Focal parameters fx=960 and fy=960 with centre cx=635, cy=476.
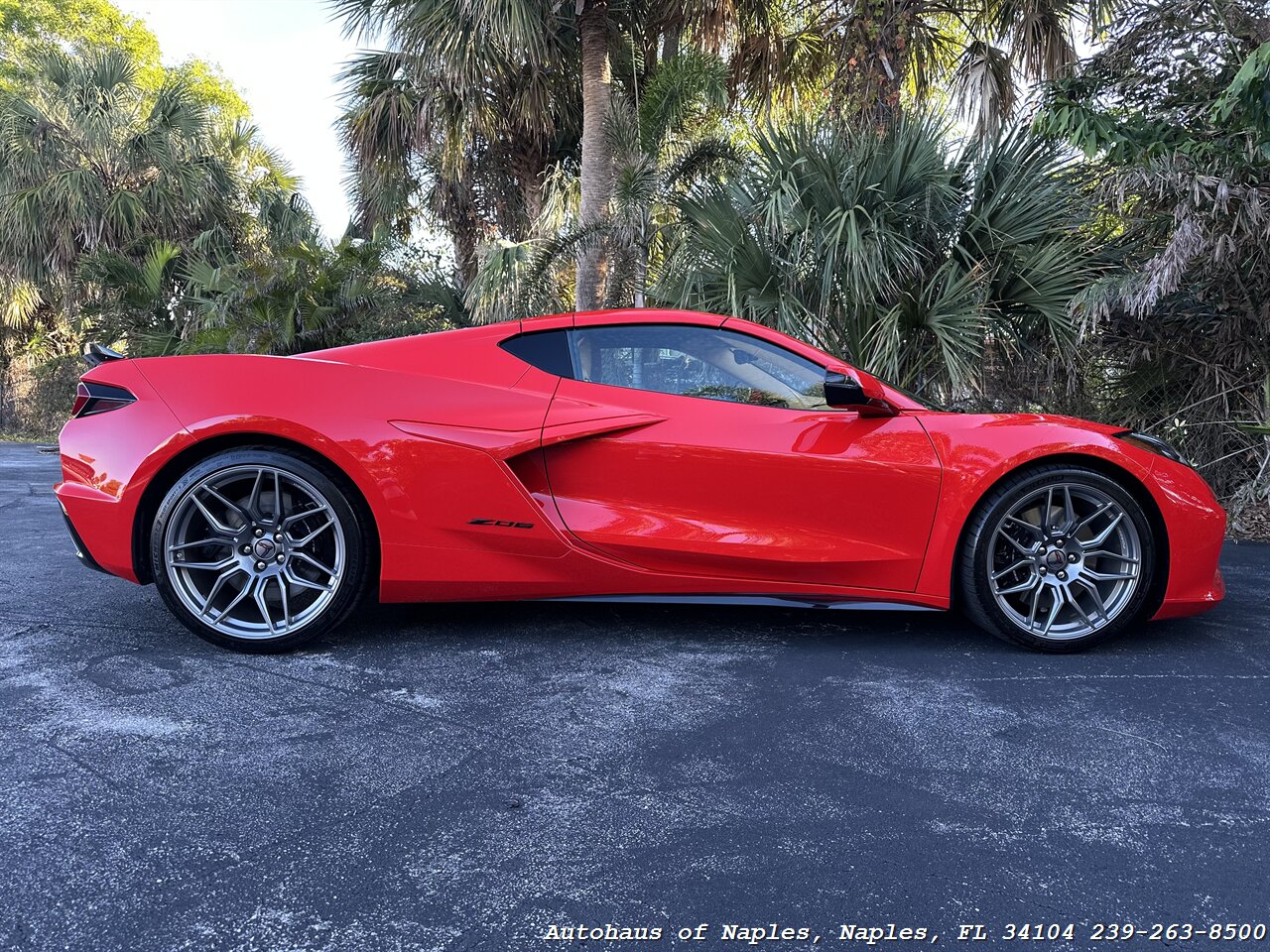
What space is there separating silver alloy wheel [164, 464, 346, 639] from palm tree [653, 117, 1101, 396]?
4.10 metres

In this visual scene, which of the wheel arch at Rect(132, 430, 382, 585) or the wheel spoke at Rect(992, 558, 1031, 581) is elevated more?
the wheel arch at Rect(132, 430, 382, 585)

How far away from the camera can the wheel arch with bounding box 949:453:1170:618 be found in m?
3.50

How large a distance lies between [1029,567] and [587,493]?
1.65 m

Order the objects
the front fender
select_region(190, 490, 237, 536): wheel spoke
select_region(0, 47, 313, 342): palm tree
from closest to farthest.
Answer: select_region(190, 490, 237, 536): wheel spoke, the front fender, select_region(0, 47, 313, 342): palm tree

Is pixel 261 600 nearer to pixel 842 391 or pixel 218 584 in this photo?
pixel 218 584

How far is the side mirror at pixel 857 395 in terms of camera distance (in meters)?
3.37

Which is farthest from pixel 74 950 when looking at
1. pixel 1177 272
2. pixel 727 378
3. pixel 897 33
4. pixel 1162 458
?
pixel 897 33

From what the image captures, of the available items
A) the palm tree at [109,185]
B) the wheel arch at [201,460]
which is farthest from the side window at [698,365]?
the palm tree at [109,185]

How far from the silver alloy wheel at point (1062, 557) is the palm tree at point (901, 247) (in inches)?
122

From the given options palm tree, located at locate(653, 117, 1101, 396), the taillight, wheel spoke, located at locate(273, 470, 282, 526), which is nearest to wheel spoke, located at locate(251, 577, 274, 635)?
wheel spoke, located at locate(273, 470, 282, 526)

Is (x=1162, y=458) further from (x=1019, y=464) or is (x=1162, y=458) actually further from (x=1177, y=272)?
(x=1177, y=272)

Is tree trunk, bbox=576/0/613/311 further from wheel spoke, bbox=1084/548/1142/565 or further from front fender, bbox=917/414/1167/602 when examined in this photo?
wheel spoke, bbox=1084/548/1142/565

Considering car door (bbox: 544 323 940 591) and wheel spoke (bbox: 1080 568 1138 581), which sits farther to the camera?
wheel spoke (bbox: 1080 568 1138 581)

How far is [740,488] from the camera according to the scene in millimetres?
3400
